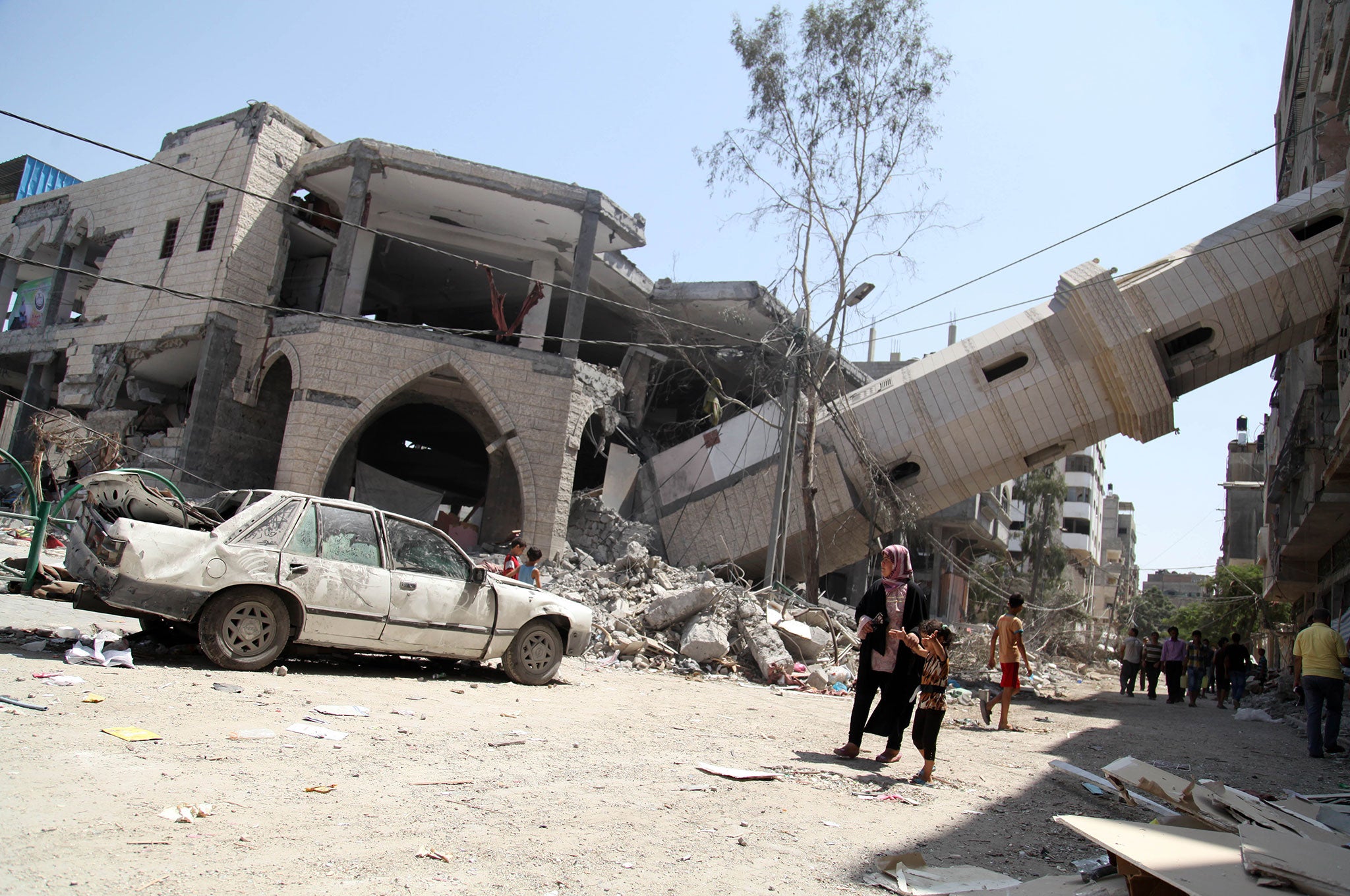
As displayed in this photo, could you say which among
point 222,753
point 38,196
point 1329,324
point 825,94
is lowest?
point 222,753

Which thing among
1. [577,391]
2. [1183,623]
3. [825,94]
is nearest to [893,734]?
[577,391]

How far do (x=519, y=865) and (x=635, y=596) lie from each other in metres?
11.1

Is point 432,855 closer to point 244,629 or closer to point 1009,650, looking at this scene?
point 244,629

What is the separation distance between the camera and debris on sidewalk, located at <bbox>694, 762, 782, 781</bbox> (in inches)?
194

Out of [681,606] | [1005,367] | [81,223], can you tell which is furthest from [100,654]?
[81,223]

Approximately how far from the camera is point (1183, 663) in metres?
16.8

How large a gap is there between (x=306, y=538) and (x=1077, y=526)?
64.0 m

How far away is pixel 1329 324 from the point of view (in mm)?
15695

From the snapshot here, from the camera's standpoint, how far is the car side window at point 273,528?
6.60m

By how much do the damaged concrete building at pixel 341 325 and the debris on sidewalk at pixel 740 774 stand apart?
10.7 meters

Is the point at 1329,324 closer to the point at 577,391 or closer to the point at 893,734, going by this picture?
the point at 577,391

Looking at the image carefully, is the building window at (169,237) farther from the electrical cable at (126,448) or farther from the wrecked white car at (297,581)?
the wrecked white car at (297,581)

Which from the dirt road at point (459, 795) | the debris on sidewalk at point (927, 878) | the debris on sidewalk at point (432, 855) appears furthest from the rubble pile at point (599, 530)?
the debris on sidewalk at point (432, 855)

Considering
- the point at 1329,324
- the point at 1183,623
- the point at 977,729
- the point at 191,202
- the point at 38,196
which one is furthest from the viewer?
the point at 1183,623
